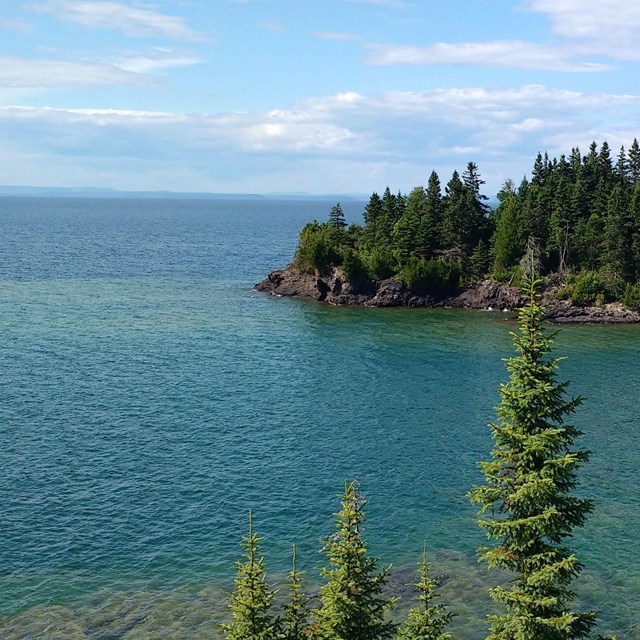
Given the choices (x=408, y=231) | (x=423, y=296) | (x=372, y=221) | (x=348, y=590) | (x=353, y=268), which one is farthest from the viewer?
(x=372, y=221)

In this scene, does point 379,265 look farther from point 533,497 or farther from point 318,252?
point 533,497

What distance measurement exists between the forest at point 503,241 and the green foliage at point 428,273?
20 centimetres

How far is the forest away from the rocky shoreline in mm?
1901

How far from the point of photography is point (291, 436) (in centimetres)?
7456

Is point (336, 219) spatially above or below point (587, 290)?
above

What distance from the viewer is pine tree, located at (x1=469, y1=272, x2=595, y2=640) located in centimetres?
2844

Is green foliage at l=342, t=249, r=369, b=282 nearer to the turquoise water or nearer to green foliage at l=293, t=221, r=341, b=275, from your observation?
green foliage at l=293, t=221, r=341, b=275

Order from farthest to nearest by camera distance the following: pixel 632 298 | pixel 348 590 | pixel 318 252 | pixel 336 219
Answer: pixel 336 219 → pixel 318 252 → pixel 632 298 → pixel 348 590

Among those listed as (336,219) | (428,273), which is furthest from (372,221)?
(428,273)

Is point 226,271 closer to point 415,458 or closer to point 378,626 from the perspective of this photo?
point 415,458

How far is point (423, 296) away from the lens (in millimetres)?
143875

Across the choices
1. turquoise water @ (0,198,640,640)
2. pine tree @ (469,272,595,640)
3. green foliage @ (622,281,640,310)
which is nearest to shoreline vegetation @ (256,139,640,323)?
green foliage @ (622,281,640,310)

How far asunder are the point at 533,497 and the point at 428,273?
387 ft

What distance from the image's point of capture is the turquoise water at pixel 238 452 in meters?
49.1
